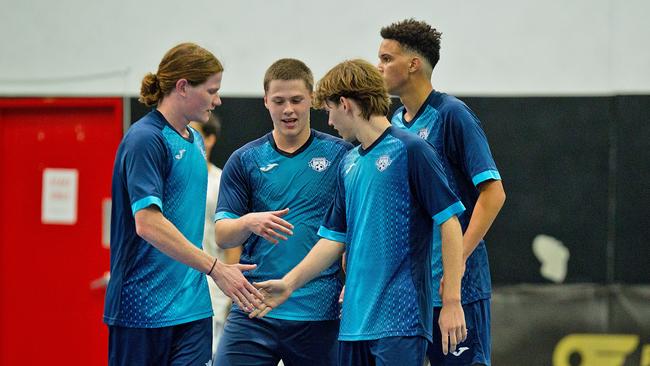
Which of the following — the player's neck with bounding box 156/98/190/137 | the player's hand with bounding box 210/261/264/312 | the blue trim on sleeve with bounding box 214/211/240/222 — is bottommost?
the player's hand with bounding box 210/261/264/312

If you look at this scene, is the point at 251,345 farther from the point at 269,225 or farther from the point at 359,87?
the point at 359,87

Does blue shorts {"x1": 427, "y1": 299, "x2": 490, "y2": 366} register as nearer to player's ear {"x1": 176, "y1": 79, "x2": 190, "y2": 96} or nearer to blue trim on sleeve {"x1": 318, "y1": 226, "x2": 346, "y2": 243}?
blue trim on sleeve {"x1": 318, "y1": 226, "x2": 346, "y2": 243}

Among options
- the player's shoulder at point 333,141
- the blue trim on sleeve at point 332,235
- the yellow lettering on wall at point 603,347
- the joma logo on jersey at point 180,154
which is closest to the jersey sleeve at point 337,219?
the blue trim on sleeve at point 332,235

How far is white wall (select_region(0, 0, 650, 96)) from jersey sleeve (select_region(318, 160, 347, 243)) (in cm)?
307

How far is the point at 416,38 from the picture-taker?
441 centimetres

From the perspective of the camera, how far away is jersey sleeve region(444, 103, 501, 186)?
161 inches

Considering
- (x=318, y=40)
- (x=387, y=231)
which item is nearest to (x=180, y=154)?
(x=387, y=231)

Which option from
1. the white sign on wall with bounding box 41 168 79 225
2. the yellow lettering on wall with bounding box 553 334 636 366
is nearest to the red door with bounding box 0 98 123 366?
the white sign on wall with bounding box 41 168 79 225

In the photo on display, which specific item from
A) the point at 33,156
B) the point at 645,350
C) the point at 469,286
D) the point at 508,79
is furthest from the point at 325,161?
the point at 33,156

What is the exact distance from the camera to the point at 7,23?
747 centimetres

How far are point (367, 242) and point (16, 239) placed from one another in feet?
15.8

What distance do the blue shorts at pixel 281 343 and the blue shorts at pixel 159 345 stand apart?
11.0 inches

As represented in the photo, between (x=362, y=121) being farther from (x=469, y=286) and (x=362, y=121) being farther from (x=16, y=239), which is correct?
(x=16, y=239)

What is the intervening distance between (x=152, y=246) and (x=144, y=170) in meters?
0.36
